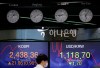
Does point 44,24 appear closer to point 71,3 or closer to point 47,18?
point 47,18

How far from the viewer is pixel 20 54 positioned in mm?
7074

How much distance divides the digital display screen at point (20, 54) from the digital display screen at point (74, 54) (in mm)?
357

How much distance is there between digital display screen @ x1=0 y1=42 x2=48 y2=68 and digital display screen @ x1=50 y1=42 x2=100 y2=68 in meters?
0.36

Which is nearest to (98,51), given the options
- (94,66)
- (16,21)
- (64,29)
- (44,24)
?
(94,66)

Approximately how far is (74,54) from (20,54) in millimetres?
1390

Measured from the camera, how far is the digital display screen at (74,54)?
691 cm

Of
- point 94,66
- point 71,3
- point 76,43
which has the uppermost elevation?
point 71,3

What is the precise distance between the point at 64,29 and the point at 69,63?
88cm

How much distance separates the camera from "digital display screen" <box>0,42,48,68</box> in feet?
23.1

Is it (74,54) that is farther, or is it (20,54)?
(20,54)

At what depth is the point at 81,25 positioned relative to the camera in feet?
23.1

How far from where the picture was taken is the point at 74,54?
6961 mm

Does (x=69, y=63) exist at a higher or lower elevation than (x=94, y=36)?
lower

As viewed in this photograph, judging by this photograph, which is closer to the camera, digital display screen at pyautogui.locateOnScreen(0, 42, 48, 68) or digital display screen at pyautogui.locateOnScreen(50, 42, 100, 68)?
digital display screen at pyautogui.locateOnScreen(50, 42, 100, 68)
